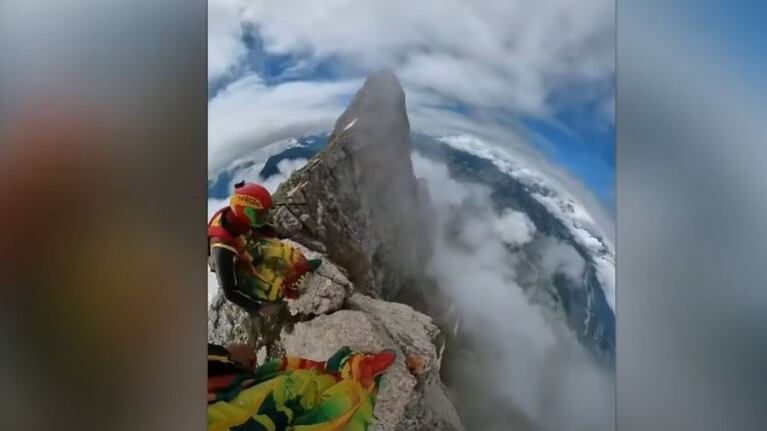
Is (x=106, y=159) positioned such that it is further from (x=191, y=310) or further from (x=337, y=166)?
(x=337, y=166)

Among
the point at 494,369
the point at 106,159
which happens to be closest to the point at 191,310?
the point at 106,159

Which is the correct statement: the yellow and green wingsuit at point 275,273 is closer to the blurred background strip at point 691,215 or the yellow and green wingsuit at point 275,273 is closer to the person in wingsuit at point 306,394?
the person in wingsuit at point 306,394

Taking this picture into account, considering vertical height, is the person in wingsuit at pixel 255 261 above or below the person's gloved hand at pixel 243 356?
above

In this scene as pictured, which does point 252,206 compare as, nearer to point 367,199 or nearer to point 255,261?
point 255,261

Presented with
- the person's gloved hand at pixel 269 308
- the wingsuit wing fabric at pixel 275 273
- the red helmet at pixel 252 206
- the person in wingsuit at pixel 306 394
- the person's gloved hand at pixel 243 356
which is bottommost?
the person in wingsuit at pixel 306 394

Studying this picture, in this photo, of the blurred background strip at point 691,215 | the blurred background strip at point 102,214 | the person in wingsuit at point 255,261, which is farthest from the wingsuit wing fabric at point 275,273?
the blurred background strip at point 691,215

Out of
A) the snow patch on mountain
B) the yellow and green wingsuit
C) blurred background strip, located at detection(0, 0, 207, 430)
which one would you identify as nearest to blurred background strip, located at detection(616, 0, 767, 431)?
the snow patch on mountain
